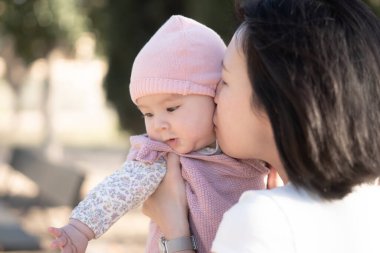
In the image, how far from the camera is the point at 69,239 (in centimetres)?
187

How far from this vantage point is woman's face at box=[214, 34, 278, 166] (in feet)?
5.35

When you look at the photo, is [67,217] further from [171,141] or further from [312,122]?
[312,122]

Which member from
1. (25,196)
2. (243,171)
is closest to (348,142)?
(243,171)

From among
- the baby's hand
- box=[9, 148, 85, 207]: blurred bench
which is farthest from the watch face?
box=[9, 148, 85, 207]: blurred bench

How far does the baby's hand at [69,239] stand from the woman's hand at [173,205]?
192 mm

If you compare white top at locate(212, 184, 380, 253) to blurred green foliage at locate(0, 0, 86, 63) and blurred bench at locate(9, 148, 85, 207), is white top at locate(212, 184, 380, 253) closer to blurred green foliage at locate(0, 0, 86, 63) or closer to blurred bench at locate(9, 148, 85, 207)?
blurred bench at locate(9, 148, 85, 207)

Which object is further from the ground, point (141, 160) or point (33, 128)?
point (141, 160)

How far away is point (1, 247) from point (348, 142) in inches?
194

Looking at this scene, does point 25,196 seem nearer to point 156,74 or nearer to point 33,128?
point 156,74

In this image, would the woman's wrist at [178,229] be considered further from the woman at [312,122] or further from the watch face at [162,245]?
the woman at [312,122]

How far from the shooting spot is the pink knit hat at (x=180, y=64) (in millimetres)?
1935

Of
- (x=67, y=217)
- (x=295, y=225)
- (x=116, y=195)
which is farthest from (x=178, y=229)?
(x=67, y=217)

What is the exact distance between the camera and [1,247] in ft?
20.0

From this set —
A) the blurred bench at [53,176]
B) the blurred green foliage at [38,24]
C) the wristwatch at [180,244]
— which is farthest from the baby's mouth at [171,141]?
the blurred green foliage at [38,24]
